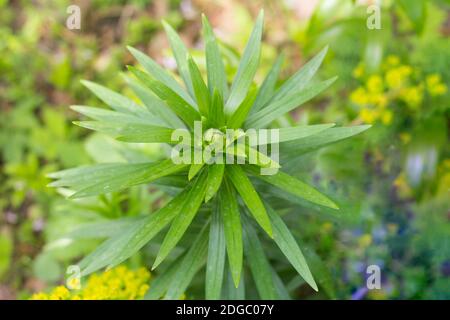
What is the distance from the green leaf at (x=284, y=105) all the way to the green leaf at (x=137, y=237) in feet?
1.10

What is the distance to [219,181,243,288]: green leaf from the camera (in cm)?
156

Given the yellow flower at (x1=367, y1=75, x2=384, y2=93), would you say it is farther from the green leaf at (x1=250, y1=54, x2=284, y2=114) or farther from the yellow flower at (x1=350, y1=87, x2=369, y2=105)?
the green leaf at (x1=250, y1=54, x2=284, y2=114)

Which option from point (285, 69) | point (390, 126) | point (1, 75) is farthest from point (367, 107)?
point (1, 75)

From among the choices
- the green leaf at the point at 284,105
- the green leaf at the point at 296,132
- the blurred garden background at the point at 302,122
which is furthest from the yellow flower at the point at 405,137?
the green leaf at the point at 296,132

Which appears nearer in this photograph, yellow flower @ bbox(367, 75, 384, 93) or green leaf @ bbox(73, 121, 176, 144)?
green leaf @ bbox(73, 121, 176, 144)

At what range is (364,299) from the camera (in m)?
2.19

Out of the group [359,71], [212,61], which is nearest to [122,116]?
[212,61]

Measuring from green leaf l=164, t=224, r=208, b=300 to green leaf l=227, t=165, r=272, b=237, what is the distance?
33 cm

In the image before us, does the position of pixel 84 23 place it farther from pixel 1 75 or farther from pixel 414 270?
pixel 414 270

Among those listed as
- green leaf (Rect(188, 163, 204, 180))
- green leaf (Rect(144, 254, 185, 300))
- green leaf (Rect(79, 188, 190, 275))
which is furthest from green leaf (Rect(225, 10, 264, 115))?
green leaf (Rect(144, 254, 185, 300))

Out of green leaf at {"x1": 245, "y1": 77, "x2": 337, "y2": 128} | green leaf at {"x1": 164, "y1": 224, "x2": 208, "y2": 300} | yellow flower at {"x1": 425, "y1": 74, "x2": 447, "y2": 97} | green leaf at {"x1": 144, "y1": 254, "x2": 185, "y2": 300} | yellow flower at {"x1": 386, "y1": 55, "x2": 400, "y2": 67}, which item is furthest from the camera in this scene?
yellow flower at {"x1": 386, "y1": 55, "x2": 400, "y2": 67}

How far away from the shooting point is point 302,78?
1.77 metres

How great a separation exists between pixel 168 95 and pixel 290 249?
25.1 inches

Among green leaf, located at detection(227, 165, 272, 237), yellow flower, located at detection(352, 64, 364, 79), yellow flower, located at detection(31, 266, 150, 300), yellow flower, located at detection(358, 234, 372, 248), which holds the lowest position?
yellow flower, located at detection(31, 266, 150, 300)
